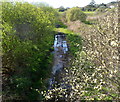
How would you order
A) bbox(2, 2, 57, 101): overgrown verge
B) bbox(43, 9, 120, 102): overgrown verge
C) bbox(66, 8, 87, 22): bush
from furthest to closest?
bbox(66, 8, 87, 22): bush → bbox(2, 2, 57, 101): overgrown verge → bbox(43, 9, 120, 102): overgrown verge

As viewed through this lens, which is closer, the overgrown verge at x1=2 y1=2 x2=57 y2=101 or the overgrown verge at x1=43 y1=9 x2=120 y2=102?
the overgrown verge at x1=43 y1=9 x2=120 y2=102

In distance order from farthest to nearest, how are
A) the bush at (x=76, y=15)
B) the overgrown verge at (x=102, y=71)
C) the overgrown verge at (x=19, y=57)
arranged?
1. the bush at (x=76, y=15)
2. the overgrown verge at (x=19, y=57)
3. the overgrown verge at (x=102, y=71)

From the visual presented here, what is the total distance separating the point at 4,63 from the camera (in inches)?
347

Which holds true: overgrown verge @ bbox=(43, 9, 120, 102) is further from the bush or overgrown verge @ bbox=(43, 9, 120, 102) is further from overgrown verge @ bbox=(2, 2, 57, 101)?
the bush

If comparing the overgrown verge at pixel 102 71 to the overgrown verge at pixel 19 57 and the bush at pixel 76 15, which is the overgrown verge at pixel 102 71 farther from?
the bush at pixel 76 15

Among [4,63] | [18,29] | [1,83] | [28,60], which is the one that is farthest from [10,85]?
[18,29]

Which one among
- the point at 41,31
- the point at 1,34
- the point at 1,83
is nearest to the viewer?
the point at 1,83

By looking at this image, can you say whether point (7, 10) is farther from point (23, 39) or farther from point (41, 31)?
point (41, 31)

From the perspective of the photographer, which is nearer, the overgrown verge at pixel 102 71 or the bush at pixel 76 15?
the overgrown verge at pixel 102 71

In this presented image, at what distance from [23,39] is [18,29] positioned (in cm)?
83

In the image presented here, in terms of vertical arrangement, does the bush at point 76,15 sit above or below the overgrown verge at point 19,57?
above

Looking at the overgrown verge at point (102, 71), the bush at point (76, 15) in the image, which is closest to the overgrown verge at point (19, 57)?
the overgrown verge at point (102, 71)

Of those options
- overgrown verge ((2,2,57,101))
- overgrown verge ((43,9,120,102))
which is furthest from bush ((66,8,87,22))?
overgrown verge ((43,9,120,102))

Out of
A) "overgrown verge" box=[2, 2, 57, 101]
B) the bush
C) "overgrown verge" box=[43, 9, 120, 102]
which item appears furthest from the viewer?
the bush
